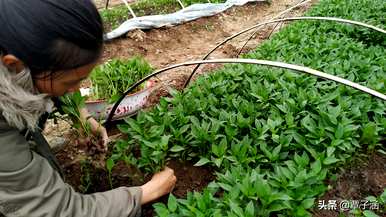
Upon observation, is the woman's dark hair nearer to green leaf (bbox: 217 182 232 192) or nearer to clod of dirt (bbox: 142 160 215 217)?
green leaf (bbox: 217 182 232 192)

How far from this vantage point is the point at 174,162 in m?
2.40

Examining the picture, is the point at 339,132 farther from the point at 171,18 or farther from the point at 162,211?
the point at 171,18

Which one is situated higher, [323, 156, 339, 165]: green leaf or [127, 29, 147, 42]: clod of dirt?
[323, 156, 339, 165]: green leaf

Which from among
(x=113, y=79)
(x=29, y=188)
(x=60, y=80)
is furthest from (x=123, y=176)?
(x=113, y=79)

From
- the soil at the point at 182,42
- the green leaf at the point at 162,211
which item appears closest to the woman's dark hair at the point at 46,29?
the green leaf at the point at 162,211

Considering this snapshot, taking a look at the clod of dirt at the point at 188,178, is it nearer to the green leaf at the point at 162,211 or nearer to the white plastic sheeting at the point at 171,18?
the green leaf at the point at 162,211

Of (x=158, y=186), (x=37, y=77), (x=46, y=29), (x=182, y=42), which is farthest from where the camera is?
(x=182, y=42)

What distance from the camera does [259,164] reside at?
82.0 inches

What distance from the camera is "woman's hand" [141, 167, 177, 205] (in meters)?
1.91

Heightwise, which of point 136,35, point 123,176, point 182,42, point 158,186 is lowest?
point 182,42

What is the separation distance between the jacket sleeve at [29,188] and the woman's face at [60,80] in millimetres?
205

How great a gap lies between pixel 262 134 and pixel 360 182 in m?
0.62

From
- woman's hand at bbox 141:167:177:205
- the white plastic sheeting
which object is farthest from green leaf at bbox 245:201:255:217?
the white plastic sheeting

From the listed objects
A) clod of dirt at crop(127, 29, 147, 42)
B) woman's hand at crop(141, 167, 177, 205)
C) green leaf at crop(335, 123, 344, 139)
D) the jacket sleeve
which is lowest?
clod of dirt at crop(127, 29, 147, 42)
